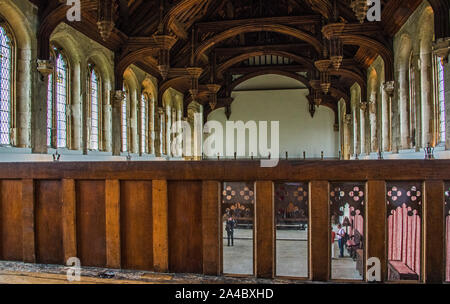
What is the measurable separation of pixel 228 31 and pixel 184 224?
15.0 meters

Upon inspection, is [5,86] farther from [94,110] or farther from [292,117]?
[292,117]

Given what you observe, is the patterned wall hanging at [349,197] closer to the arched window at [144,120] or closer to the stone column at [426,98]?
the stone column at [426,98]

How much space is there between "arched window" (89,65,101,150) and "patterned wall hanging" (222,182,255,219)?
1260 centimetres

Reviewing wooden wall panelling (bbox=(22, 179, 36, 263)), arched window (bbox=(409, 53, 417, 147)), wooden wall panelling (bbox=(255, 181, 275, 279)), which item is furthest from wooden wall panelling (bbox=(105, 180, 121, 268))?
arched window (bbox=(409, 53, 417, 147))

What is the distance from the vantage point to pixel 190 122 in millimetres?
25859

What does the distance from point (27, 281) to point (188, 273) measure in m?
0.74

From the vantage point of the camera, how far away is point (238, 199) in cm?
167

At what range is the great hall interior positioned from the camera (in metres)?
1.60

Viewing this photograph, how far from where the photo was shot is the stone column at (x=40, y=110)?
966 centimetres

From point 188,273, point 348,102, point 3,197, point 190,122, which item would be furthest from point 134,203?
point 190,122

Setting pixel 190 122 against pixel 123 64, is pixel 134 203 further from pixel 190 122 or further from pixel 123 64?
pixel 190 122

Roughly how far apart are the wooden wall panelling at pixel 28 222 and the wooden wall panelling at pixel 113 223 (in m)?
0.42

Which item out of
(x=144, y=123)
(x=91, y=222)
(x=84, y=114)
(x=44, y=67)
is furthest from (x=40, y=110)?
(x=91, y=222)

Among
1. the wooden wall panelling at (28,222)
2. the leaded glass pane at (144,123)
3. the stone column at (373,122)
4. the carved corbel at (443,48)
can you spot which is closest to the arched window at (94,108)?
the leaded glass pane at (144,123)
